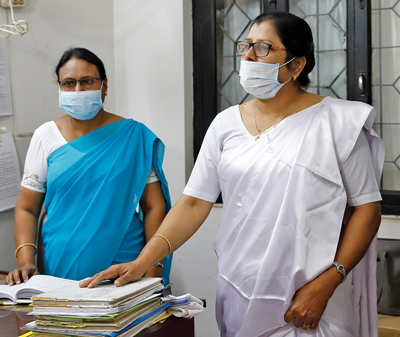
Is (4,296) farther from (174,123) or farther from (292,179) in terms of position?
(174,123)

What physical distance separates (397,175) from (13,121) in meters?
2.00

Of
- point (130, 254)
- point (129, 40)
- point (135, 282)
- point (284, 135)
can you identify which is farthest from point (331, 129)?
point (129, 40)

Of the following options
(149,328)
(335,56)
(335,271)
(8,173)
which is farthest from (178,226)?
(335,56)

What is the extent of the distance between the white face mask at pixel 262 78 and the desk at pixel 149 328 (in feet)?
2.30

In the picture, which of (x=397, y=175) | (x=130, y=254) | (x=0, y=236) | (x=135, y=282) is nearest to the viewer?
(x=135, y=282)

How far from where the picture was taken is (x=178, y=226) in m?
1.45

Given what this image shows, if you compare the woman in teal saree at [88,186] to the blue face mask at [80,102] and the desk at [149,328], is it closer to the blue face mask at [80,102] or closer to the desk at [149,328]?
the blue face mask at [80,102]

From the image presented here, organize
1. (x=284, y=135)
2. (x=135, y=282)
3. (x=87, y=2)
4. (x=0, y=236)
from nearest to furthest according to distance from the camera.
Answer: (x=135, y=282), (x=284, y=135), (x=0, y=236), (x=87, y=2)

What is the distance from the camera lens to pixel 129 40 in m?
2.88

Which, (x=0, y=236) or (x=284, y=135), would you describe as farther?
(x=0, y=236)

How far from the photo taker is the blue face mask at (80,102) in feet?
6.16

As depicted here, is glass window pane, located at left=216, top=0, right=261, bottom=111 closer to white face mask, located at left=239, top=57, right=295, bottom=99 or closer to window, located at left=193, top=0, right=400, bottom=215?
window, located at left=193, top=0, right=400, bottom=215

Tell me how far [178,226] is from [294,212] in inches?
14.8

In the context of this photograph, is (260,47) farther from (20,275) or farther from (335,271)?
(20,275)
